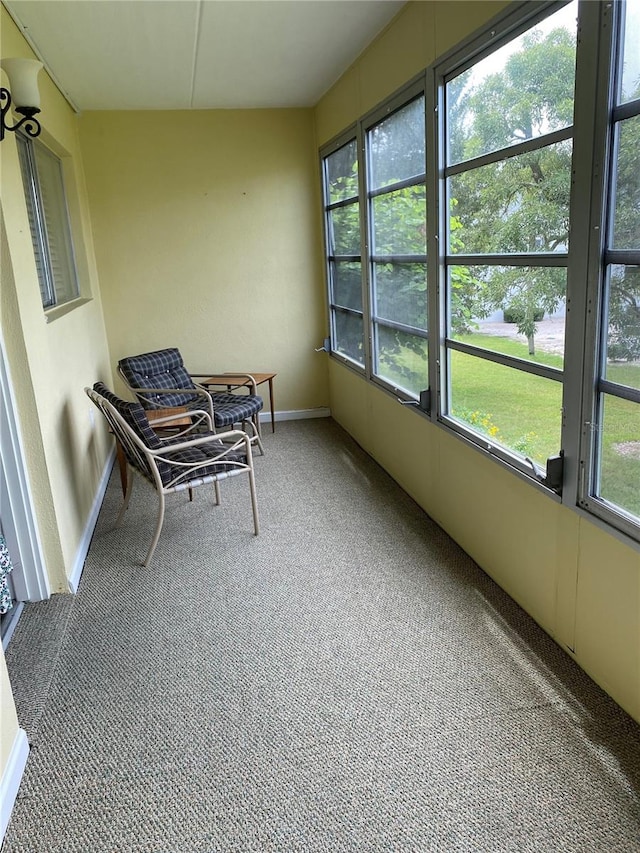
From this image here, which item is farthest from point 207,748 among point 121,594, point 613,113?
point 613,113

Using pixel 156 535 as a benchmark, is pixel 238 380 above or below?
above

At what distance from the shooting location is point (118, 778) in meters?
1.81

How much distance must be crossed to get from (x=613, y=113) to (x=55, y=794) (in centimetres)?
243

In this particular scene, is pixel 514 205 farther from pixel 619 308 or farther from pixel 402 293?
pixel 402 293

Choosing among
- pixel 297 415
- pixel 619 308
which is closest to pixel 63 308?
pixel 297 415

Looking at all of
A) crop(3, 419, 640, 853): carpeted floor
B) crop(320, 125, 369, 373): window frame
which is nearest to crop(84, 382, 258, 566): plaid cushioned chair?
crop(3, 419, 640, 853): carpeted floor

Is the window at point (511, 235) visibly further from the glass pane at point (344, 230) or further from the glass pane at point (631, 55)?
the glass pane at point (344, 230)

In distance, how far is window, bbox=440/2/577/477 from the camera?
6.79ft

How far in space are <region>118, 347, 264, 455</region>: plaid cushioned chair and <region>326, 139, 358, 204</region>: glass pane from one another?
1538 mm

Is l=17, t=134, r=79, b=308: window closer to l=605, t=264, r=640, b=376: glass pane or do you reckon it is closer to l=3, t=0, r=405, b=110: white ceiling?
l=3, t=0, r=405, b=110: white ceiling

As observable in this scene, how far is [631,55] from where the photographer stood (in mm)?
1681

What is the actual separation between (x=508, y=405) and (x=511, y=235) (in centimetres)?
65

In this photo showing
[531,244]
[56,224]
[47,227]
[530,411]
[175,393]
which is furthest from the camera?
[175,393]

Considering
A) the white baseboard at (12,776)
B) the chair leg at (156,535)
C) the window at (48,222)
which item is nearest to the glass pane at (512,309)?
the chair leg at (156,535)
